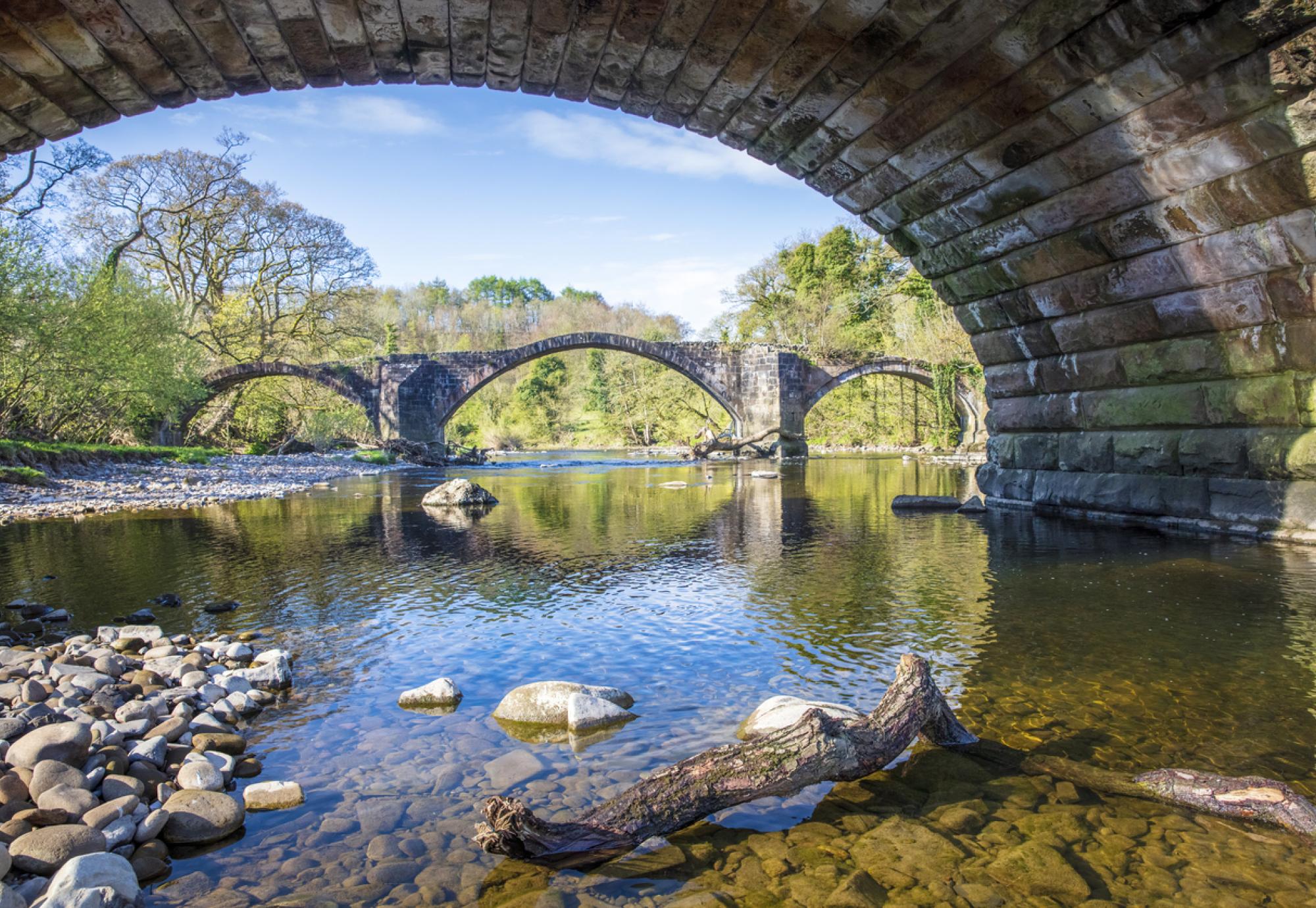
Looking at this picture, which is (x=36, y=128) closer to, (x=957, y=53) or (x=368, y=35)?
(x=368, y=35)

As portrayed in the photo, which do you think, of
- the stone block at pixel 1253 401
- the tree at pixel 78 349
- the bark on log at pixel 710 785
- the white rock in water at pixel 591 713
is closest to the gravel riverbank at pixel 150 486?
the tree at pixel 78 349

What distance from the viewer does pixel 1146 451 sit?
8078mm

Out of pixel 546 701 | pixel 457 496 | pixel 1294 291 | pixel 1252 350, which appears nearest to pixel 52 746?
pixel 546 701

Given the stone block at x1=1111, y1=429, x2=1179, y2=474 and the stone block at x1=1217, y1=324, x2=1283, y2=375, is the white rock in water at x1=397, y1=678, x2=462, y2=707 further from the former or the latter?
the stone block at x1=1111, y1=429, x2=1179, y2=474

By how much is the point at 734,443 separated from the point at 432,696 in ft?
89.7

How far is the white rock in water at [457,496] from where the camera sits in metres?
13.3

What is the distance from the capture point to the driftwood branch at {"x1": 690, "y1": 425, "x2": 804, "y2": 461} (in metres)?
30.5

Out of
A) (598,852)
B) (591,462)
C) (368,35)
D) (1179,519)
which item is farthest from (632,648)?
(591,462)

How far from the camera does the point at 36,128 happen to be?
198 inches

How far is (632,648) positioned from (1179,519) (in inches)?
251

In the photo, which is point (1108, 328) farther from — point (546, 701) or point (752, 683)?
point (546, 701)

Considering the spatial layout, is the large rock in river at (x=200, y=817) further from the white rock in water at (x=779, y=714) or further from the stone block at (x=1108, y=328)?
the stone block at (x=1108, y=328)

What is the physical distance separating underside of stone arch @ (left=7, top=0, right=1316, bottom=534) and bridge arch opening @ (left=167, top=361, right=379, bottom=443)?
25315 millimetres

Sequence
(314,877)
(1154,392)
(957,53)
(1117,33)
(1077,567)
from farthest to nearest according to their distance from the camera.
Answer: (1154,392)
(1077,567)
(957,53)
(1117,33)
(314,877)
